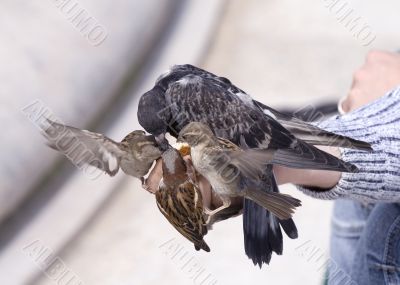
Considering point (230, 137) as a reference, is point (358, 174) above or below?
below

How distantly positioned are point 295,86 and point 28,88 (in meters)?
0.98

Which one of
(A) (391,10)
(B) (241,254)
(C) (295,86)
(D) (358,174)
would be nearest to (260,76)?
(C) (295,86)

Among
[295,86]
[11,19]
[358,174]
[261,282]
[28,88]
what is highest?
[11,19]

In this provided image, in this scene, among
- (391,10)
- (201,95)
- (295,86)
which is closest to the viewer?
(201,95)

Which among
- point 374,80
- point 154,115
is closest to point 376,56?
point 374,80

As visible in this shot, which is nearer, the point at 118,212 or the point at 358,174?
the point at 358,174

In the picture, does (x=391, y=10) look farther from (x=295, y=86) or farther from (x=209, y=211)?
(x=209, y=211)

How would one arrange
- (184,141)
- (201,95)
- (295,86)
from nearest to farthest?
(184,141), (201,95), (295,86)

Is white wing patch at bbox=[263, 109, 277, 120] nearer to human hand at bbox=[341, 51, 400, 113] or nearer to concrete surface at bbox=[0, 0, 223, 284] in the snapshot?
human hand at bbox=[341, 51, 400, 113]

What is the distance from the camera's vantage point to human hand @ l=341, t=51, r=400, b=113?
1.05 metres

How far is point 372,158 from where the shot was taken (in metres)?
0.83

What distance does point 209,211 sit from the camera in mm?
732

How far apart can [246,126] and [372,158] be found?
0.16 m

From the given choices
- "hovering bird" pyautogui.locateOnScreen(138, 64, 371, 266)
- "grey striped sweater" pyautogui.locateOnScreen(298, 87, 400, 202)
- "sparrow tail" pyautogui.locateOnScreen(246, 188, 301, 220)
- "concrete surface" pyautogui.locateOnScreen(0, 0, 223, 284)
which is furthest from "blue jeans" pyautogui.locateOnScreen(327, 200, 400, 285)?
"concrete surface" pyautogui.locateOnScreen(0, 0, 223, 284)
